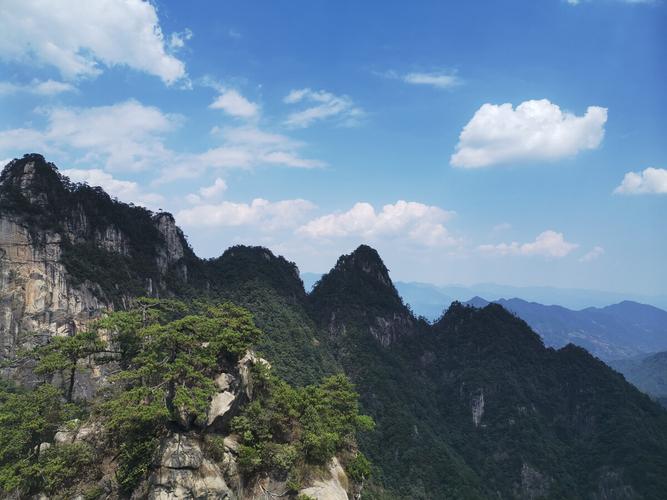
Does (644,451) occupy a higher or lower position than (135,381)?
lower

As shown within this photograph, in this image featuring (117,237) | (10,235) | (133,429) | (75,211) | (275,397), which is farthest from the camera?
(117,237)

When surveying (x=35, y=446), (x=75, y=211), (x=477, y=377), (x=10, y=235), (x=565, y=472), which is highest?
(x=75, y=211)

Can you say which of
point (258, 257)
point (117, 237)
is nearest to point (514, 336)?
point (258, 257)

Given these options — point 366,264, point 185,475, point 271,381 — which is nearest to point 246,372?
point 271,381

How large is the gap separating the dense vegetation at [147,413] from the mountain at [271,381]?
0.38 feet

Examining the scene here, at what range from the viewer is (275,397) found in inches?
1136

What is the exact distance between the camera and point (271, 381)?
98.6ft

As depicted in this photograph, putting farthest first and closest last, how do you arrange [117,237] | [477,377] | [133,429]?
[477,377]
[117,237]
[133,429]

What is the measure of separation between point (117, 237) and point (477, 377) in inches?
3306

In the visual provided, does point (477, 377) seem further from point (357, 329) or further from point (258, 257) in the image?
point (258, 257)

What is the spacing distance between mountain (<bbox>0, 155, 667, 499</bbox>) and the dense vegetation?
117 millimetres

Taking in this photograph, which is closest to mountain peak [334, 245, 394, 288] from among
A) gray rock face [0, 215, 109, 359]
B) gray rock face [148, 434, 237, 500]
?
gray rock face [0, 215, 109, 359]

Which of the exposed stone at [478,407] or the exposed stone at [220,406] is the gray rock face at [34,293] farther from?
the exposed stone at [478,407]

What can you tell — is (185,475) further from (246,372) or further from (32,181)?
(32,181)
